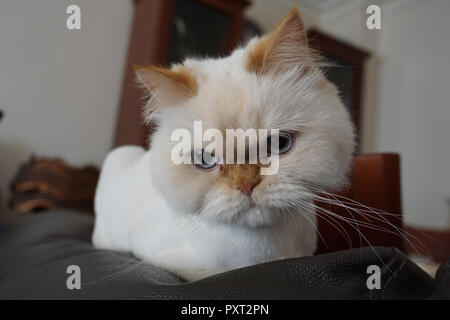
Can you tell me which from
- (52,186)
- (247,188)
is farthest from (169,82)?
(52,186)

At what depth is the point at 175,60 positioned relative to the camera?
199 centimetres

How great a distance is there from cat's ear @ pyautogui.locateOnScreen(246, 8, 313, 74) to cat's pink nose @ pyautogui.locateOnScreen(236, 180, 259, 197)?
0.18 m

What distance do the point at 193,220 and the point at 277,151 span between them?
19cm

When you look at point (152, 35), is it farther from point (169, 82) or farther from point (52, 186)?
point (169, 82)

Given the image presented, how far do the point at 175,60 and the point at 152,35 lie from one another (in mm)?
201

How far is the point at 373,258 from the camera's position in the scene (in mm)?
389

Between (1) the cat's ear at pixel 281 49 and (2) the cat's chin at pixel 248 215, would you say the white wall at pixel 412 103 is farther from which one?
(2) the cat's chin at pixel 248 215

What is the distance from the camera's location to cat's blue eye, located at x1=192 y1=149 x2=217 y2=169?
45 cm

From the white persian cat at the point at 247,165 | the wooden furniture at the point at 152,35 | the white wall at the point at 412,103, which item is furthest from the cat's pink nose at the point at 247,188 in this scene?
the white wall at the point at 412,103

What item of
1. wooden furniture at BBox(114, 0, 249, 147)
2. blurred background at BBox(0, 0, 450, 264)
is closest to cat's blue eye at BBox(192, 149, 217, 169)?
blurred background at BBox(0, 0, 450, 264)

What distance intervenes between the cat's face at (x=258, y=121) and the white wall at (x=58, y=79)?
12.8 inches

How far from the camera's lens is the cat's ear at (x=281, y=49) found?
1.60 feet
